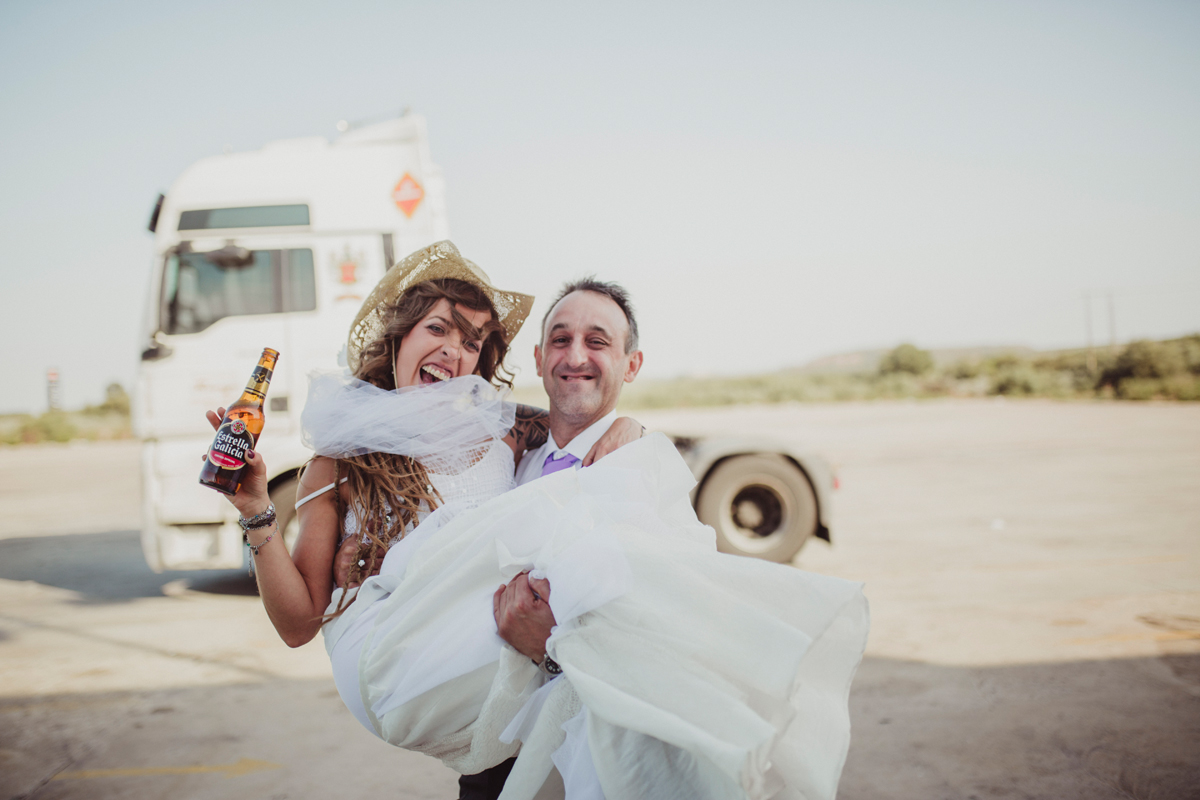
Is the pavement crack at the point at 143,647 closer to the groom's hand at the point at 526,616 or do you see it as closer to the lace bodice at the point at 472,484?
the lace bodice at the point at 472,484

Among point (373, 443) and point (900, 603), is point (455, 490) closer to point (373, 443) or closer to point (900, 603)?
point (373, 443)

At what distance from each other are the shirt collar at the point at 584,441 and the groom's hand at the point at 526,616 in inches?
30.1

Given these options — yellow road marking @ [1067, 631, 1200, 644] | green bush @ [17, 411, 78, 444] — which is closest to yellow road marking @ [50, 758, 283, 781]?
yellow road marking @ [1067, 631, 1200, 644]

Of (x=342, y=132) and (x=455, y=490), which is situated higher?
(x=342, y=132)

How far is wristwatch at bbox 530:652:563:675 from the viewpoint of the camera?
147 cm

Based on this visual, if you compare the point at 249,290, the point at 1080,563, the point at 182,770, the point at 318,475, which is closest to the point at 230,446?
the point at 318,475

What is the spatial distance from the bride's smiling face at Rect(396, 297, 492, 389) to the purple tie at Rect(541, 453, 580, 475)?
0.40 meters

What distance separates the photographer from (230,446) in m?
1.67

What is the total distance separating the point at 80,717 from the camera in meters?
3.65

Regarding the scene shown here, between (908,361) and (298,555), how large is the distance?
64.0 metres

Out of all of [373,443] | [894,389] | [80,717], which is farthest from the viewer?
[894,389]

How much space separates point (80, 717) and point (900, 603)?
206 inches

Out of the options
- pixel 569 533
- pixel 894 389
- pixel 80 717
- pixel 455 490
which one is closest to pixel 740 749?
pixel 569 533

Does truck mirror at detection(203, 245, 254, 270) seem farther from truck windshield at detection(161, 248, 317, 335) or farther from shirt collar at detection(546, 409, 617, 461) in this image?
shirt collar at detection(546, 409, 617, 461)
